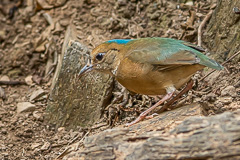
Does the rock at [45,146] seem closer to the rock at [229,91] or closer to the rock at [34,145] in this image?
the rock at [34,145]

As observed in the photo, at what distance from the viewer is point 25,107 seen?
612 cm

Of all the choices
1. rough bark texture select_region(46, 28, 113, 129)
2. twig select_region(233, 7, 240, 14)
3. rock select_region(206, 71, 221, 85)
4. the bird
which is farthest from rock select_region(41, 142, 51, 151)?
twig select_region(233, 7, 240, 14)

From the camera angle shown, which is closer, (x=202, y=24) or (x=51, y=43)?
(x=202, y=24)

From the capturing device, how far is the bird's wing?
4438mm

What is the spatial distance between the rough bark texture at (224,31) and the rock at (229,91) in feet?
2.00

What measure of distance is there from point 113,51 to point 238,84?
1.65m

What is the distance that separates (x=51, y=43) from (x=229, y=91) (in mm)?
3456

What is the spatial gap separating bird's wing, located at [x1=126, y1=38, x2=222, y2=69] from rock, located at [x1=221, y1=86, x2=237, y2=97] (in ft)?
1.42

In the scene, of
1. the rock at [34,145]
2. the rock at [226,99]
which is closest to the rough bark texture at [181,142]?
the rock at [226,99]

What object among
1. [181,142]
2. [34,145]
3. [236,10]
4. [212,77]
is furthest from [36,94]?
[181,142]

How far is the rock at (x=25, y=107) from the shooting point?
20.0ft

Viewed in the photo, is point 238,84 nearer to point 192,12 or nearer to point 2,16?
point 192,12

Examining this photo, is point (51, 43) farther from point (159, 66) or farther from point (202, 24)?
point (159, 66)

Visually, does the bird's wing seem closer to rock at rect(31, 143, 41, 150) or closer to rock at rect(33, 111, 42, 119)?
rock at rect(31, 143, 41, 150)
